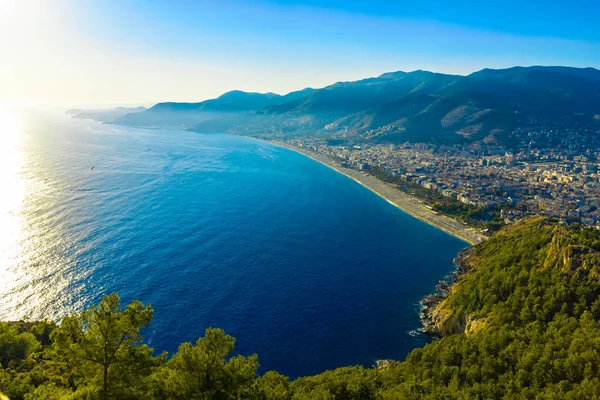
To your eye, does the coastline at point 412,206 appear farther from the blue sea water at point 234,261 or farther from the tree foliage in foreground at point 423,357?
the tree foliage in foreground at point 423,357

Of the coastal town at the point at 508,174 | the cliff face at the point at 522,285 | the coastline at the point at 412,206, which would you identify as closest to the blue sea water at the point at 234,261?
the coastline at the point at 412,206

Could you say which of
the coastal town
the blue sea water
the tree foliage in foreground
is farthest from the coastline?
the tree foliage in foreground

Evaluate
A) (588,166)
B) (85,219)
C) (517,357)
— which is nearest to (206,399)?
(517,357)

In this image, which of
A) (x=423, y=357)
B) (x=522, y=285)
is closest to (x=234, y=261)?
(x=423, y=357)

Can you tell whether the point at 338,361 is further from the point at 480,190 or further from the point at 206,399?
the point at 480,190

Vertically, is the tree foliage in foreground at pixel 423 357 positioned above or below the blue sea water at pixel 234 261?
above

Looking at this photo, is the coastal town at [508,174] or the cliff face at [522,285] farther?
the coastal town at [508,174]

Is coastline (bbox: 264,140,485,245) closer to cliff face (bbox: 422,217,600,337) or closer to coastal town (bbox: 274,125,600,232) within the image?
coastal town (bbox: 274,125,600,232)
